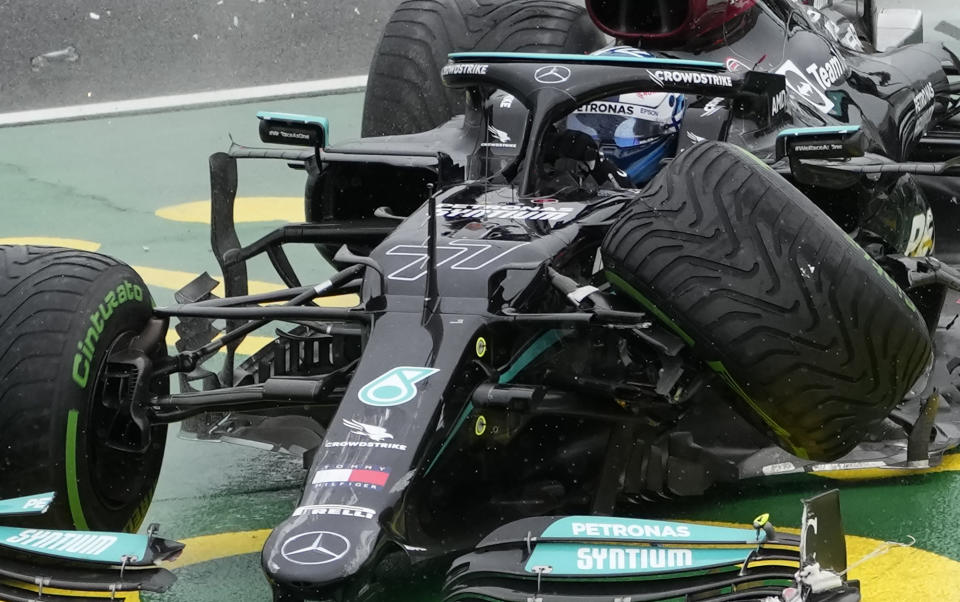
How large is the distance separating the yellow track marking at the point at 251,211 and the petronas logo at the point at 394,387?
4.96 metres

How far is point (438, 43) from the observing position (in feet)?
23.9

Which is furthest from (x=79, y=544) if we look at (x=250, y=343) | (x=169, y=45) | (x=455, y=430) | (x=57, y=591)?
(x=169, y=45)

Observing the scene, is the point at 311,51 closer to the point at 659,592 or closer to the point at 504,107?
the point at 504,107

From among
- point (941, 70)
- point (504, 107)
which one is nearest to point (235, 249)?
point (504, 107)

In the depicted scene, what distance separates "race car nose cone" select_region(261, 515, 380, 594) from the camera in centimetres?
352

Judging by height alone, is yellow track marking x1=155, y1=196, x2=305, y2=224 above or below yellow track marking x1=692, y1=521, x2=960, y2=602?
below

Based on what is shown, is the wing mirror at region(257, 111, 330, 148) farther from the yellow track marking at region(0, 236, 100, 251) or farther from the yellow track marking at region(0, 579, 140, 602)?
the yellow track marking at region(0, 236, 100, 251)

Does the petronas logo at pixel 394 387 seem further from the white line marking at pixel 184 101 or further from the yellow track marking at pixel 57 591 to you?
the white line marking at pixel 184 101

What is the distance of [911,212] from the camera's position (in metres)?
6.18

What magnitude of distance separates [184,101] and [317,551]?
9.00 metres

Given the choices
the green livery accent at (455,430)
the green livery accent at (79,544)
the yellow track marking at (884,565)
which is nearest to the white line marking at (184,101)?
the yellow track marking at (884,565)

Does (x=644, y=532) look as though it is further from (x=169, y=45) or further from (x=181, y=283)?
(x=169, y=45)

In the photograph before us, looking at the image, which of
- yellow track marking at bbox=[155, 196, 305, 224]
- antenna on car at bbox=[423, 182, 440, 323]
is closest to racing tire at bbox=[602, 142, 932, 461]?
antenna on car at bbox=[423, 182, 440, 323]

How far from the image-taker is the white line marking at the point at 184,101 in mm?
11703
